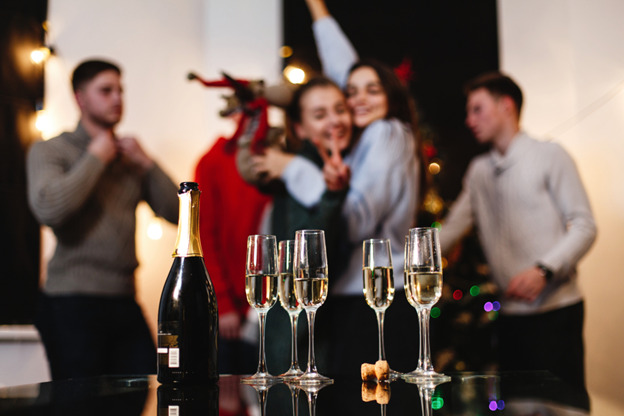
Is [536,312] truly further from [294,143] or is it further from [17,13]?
[17,13]

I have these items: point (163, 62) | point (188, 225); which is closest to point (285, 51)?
point (163, 62)

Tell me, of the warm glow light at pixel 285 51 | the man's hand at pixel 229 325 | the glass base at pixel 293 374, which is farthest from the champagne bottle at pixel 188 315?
the warm glow light at pixel 285 51

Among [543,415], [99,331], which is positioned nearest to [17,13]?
[99,331]

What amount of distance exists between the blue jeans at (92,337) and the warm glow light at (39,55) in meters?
1.04

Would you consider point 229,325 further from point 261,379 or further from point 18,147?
point 261,379

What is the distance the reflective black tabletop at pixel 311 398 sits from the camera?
0.62 metres

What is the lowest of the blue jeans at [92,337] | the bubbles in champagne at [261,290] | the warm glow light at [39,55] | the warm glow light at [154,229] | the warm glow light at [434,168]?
the blue jeans at [92,337]

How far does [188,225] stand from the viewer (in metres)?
0.87

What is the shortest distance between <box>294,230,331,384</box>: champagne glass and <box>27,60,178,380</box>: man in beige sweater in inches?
58.6

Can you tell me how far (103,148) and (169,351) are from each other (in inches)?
66.0

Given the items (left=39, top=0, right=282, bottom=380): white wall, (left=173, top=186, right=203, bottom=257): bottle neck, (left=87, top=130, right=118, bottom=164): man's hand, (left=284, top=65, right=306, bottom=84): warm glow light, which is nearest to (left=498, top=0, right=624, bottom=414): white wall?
(left=284, top=65, right=306, bottom=84): warm glow light

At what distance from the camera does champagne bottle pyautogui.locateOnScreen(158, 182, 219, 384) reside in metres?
0.83

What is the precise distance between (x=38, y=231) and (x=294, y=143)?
113 centimetres

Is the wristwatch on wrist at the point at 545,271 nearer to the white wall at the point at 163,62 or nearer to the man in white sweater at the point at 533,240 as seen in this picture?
the man in white sweater at the point at 533,240
